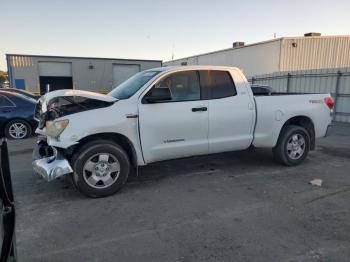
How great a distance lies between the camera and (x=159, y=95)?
460 centimetres

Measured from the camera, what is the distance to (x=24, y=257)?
3012 mm

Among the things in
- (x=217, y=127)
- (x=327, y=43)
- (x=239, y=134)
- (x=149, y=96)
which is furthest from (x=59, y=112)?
(x=327, y=43)

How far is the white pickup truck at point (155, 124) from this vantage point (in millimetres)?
4336

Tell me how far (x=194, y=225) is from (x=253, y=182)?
6.30 feet

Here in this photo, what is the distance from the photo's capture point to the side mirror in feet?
15.1

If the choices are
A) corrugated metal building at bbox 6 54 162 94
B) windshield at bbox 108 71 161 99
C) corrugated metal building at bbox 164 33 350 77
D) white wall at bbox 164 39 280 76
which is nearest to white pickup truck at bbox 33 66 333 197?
windshield at bbox 108 71 161 99

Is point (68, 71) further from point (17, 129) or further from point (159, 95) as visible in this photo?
point (159, 95)

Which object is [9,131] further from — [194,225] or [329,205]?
[329,205]

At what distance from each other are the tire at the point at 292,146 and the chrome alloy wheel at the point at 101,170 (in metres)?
3.26

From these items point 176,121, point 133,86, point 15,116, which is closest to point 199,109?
point 176,121

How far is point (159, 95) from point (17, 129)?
6.78 meters

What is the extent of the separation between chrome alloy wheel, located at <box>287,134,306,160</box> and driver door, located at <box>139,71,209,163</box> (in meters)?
1.91

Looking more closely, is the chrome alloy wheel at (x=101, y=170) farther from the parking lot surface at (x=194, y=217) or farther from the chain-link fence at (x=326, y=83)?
the chain-link fence at (x=326, y=83)

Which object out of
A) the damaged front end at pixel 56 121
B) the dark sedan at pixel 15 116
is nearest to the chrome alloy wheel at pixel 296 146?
the damaged front end at pixel 56 121
